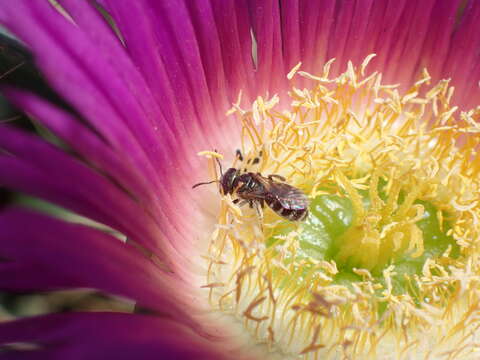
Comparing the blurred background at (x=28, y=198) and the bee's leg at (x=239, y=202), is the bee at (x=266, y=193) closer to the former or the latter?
the bee's leg at (x=239, y=202)

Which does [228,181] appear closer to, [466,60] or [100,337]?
[100,337]

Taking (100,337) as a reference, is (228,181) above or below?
above

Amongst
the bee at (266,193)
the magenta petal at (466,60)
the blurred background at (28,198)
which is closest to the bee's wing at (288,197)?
the bee at (266,193)

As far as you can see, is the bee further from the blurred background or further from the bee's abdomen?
the blurred background

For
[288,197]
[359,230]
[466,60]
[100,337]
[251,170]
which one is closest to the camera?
[100,337]

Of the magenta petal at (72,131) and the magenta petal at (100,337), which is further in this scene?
the magenta petal at (72,131)

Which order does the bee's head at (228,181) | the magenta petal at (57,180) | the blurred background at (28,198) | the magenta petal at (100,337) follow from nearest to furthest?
the magenta petal at (100,337), the magenta petal at (57,180), the blurred background at (28,198), the bee's head at (228,181)

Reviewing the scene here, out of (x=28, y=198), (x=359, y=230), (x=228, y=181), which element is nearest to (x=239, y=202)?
(x=228, y=181)

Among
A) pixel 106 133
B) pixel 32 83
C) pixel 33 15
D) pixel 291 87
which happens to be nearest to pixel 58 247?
pixel 106 133
